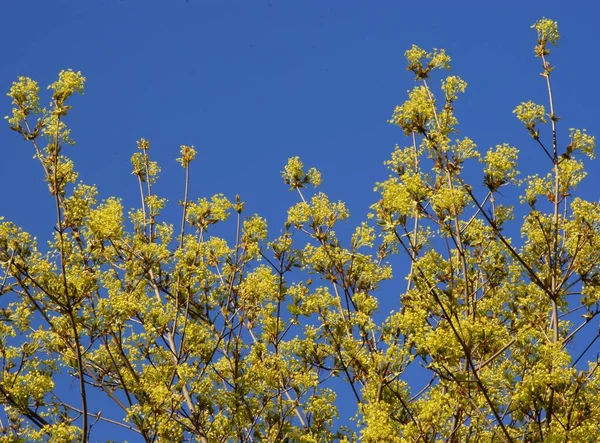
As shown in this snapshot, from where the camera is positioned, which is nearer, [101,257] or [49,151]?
[49,151]

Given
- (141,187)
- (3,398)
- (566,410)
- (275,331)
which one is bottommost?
(566,410)

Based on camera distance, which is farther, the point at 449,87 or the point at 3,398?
the point at 449,87

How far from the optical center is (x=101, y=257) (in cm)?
1112

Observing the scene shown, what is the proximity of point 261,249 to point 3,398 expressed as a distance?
158 inches

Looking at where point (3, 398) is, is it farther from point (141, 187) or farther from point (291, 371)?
point (141, 187)

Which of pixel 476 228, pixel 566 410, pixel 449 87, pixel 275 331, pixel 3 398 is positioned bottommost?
pixel 566 410

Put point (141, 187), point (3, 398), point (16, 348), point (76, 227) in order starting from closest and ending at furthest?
1. point (3, 398)
2. point (76, 227)
3. point (16, 348)
4. point (141, 187)

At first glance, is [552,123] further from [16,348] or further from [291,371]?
[16,348]

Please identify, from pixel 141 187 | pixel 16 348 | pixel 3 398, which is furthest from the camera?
pixel 141 187

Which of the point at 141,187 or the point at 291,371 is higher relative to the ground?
the point at 141,187

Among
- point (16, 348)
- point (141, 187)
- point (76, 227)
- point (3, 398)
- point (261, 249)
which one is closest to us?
point (3, 398)

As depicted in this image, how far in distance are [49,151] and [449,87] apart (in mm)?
5580

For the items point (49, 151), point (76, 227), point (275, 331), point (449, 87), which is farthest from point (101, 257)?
point (449, 87)

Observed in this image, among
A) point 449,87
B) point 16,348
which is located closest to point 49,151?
point 16,348
